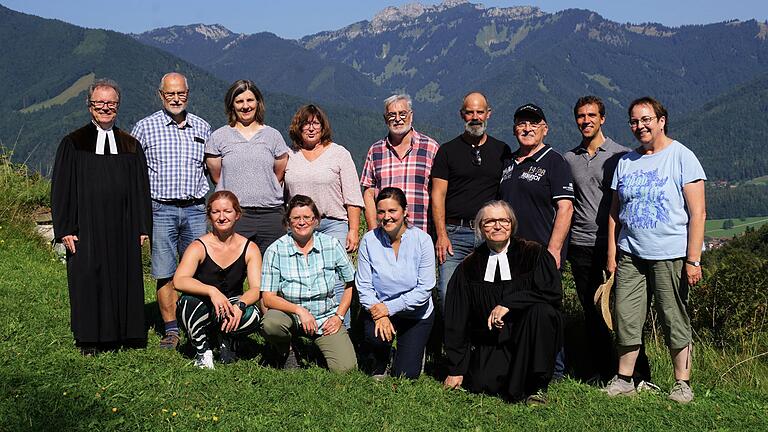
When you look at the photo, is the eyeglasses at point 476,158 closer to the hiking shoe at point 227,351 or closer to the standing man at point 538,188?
the standing man at point 538,188

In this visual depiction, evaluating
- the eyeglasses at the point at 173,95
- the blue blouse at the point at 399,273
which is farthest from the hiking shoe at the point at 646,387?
the eyeglasses at the point at 173,95

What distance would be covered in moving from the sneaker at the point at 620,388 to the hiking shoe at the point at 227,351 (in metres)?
2.68

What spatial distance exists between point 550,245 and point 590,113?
3.32 ft

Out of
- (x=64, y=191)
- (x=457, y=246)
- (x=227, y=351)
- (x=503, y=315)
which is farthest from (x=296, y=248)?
(x=64, y=191)

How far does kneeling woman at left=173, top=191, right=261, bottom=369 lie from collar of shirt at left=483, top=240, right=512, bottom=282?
1.67 m

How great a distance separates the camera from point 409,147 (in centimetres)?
564

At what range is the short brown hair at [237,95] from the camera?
219 inches

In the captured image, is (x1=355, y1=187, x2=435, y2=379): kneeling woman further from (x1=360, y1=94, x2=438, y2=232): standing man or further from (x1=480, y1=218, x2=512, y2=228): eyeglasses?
(x1=480, y1=218, x2=512, y2=228): eyeglasses

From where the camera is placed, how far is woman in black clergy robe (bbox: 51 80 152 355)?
5.13m

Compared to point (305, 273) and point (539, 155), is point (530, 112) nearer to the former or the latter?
point (539, 155)

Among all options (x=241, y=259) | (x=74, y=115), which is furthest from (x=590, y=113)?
(x=74, y=115)

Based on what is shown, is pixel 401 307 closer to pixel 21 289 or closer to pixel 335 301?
pixel 335 301

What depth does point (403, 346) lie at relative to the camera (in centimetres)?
532

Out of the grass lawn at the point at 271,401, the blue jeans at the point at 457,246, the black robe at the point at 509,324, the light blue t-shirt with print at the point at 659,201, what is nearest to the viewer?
the grass lawn at the point at 271,401
